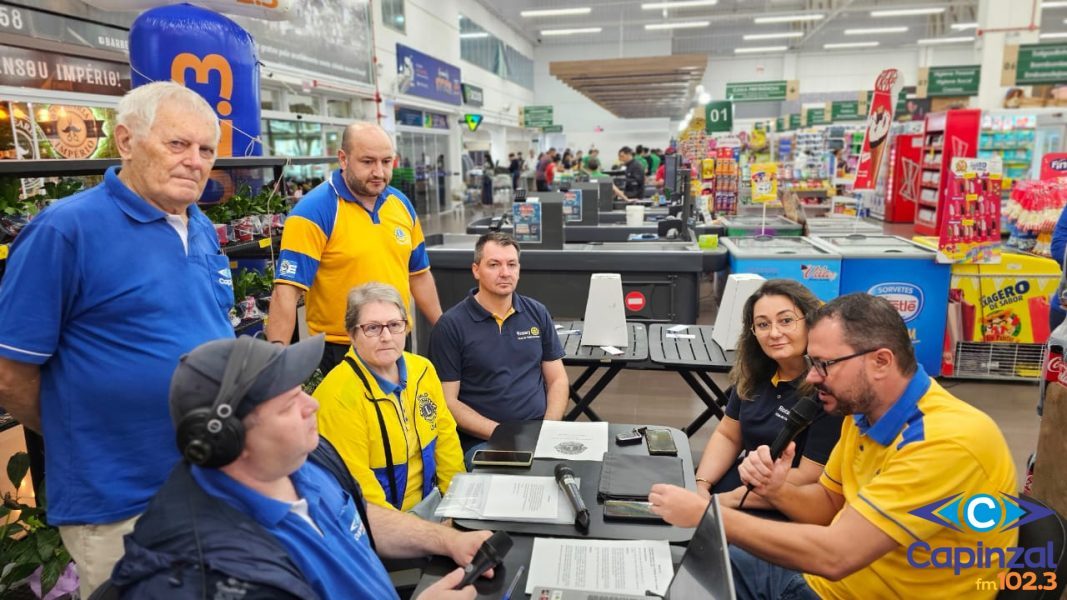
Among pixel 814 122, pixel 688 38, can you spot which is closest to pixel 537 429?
pixel 814 122

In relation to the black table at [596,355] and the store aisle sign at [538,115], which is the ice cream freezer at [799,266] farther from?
the store aisle sign at [538,115]

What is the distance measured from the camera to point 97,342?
1.60 metres

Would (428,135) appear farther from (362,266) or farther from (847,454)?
(847,454)

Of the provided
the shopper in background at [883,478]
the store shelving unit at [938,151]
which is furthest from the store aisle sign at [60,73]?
the store shelving unit at [938,151]

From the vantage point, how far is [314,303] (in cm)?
299

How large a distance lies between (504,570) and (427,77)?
1543 centimetres

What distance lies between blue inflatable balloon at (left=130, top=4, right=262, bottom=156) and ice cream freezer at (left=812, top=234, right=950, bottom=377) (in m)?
4.34

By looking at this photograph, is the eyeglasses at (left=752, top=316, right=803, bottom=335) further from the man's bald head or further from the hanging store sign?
the hanging store sign

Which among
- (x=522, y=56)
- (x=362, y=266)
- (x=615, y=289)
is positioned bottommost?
(x=615, y=289)

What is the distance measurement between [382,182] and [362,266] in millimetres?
393

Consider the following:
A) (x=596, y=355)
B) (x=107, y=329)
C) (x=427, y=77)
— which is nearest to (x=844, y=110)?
(x=427, y=77)

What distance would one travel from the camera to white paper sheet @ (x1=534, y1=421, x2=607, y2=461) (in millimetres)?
2125

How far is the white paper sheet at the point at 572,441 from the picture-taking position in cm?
212

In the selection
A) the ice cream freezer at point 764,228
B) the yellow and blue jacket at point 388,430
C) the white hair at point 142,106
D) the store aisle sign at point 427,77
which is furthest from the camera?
the store aisle sign at point 427,77
